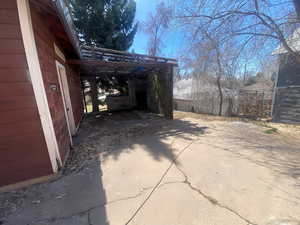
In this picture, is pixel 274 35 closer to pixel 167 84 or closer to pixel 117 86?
pixel 167 84

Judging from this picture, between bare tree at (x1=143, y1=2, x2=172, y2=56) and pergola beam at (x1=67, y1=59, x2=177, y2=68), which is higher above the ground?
bare tree at (x1=143, y1=2, x2=172, y2=56)

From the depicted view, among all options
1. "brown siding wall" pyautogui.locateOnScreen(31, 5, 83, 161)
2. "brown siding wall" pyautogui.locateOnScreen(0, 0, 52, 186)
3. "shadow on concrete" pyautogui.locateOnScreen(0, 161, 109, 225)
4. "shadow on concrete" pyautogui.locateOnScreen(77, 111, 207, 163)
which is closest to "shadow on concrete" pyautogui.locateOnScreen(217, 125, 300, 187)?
"shadow on concrete" pyautogui.locateOnScreen(77, 111, 207, 163)

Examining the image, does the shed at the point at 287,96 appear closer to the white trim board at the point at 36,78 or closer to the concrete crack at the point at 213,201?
the concrete crack at the point at 213,201

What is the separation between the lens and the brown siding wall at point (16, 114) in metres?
1.75

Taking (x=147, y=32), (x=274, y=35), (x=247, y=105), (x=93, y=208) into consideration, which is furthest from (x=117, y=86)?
(x=93, y=208)

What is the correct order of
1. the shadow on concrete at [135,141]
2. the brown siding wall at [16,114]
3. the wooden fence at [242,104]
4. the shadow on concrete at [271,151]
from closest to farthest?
1. the brown siding wall at [16,114]
2. the shadow on concrete at [271,151]
3. the shadow on concrete at [135,141]
4. the wooden fence at [242,104]

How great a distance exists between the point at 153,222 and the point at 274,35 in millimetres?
5339

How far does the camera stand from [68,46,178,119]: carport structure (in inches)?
191

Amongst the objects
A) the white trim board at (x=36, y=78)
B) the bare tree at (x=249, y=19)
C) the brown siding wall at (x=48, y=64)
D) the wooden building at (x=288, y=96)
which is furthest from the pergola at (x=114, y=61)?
the wooden building at (x=288, y=96)

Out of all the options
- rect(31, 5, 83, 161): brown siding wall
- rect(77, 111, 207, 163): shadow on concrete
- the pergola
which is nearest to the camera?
rect(31, 5, 83, 161): brown siding wall

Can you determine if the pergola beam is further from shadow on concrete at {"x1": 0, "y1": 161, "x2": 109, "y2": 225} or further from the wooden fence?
shadow on concrete at {"x1": 0, "y1": 161, "x2": 109, "y2": 225}

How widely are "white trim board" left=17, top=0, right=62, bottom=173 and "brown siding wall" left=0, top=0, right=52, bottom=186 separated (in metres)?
0.05

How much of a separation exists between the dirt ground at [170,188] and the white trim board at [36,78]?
0.53 m

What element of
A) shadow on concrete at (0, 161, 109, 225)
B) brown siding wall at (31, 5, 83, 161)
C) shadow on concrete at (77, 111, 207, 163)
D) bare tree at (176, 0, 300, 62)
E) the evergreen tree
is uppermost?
the evergreen tree
